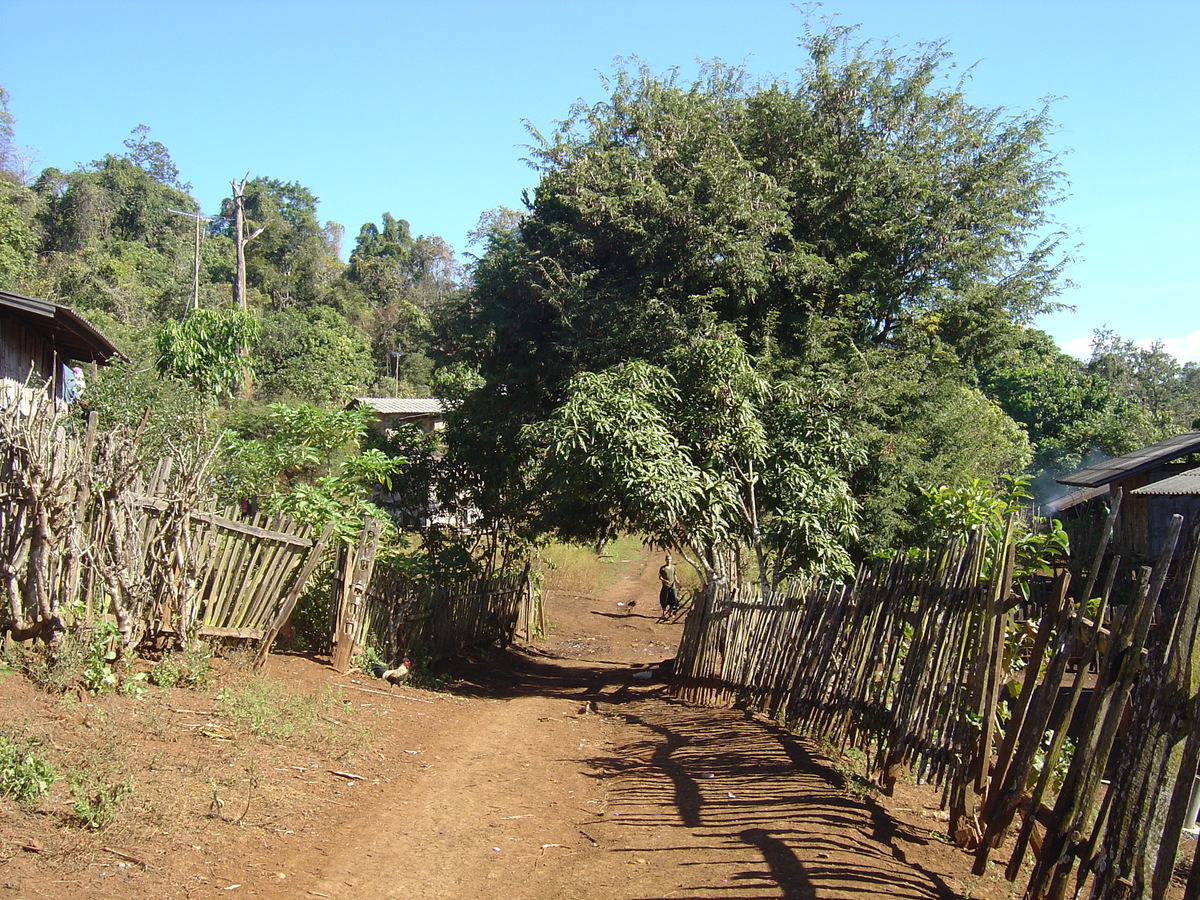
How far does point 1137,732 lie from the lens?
3461 mm

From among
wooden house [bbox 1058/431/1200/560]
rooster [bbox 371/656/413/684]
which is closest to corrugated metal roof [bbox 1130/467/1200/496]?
wooden house [bbox 1058/431/1200/560]

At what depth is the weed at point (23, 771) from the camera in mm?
4582

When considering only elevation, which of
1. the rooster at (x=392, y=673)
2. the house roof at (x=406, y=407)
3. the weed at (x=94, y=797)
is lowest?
the rooster at (x=392, y=673)

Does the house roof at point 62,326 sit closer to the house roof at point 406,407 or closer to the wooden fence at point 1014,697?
the wooden fence at point 1014,697

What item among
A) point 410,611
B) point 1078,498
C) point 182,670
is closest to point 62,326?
point 410,611

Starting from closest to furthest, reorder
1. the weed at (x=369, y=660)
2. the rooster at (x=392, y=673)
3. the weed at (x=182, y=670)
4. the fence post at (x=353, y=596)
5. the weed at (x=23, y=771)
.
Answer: the weed at (x=23, y=771)
the weed at (x=182, y=670)
the fence post at (x=353, y=596)
the weed at (x=369, y=660)
the rooster at (x=392, y=673)

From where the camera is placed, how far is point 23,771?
4.68 m

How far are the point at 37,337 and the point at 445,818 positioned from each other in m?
12.6

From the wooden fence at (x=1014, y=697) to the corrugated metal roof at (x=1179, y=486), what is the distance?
10.2 metres

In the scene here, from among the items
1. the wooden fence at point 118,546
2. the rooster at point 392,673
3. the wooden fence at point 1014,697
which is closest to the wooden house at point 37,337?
the wooden fence at point 118,546

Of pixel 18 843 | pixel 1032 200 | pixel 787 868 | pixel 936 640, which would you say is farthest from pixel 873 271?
pixel 18 843

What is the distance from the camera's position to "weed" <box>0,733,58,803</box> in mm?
4582

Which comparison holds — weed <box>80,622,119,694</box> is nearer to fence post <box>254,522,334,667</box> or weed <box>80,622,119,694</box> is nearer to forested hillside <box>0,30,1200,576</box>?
fence post <box>254,522,334,667</box>

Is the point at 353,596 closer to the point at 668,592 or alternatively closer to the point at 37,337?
the point at 37,337
